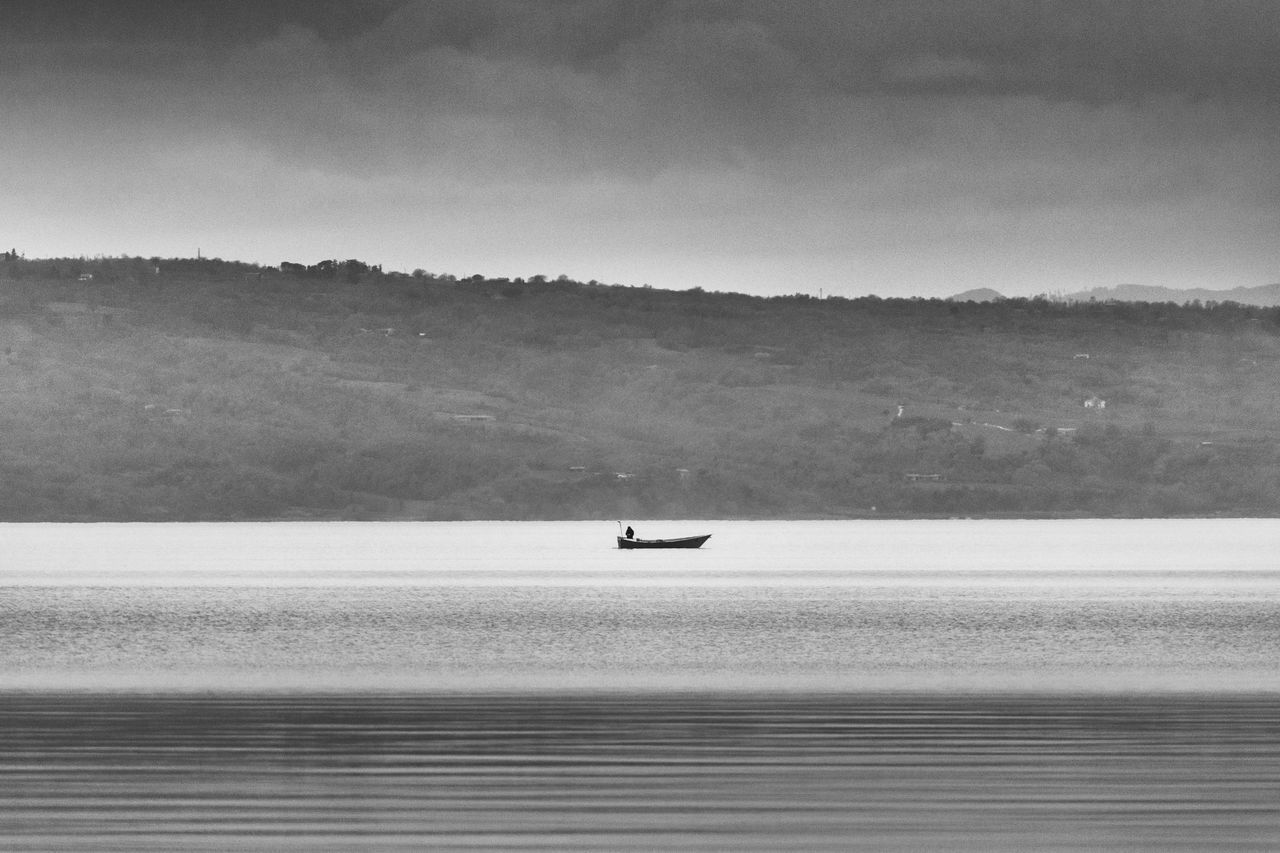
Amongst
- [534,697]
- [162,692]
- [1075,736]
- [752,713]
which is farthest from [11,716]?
Answer: [1075,736]

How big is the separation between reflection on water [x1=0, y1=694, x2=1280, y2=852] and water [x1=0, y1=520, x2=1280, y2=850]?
83 mm

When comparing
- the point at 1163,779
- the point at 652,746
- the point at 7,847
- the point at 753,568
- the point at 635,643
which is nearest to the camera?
the point at 7,847

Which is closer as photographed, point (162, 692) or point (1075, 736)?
point (1075, 736)

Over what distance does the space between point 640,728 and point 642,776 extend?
6.54 metres

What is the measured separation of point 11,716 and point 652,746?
40.6 feet

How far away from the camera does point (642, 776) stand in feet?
92.9

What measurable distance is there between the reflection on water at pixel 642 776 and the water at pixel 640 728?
83 millimetres

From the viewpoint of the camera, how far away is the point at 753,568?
152 meters

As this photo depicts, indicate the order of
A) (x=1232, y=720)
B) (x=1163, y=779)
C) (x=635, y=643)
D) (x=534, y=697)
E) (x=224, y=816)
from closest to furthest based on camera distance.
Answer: (x=224, y=816) → (x=1163, y=779) → (x=1232, y=720) → (x=534, y=697) → (x=635, y=643)

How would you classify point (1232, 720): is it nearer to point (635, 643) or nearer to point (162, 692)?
point (162, 692)

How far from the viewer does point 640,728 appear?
34.8 m

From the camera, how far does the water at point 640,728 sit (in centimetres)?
2439

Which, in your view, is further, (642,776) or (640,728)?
(640,728)

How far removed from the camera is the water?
960 inches
